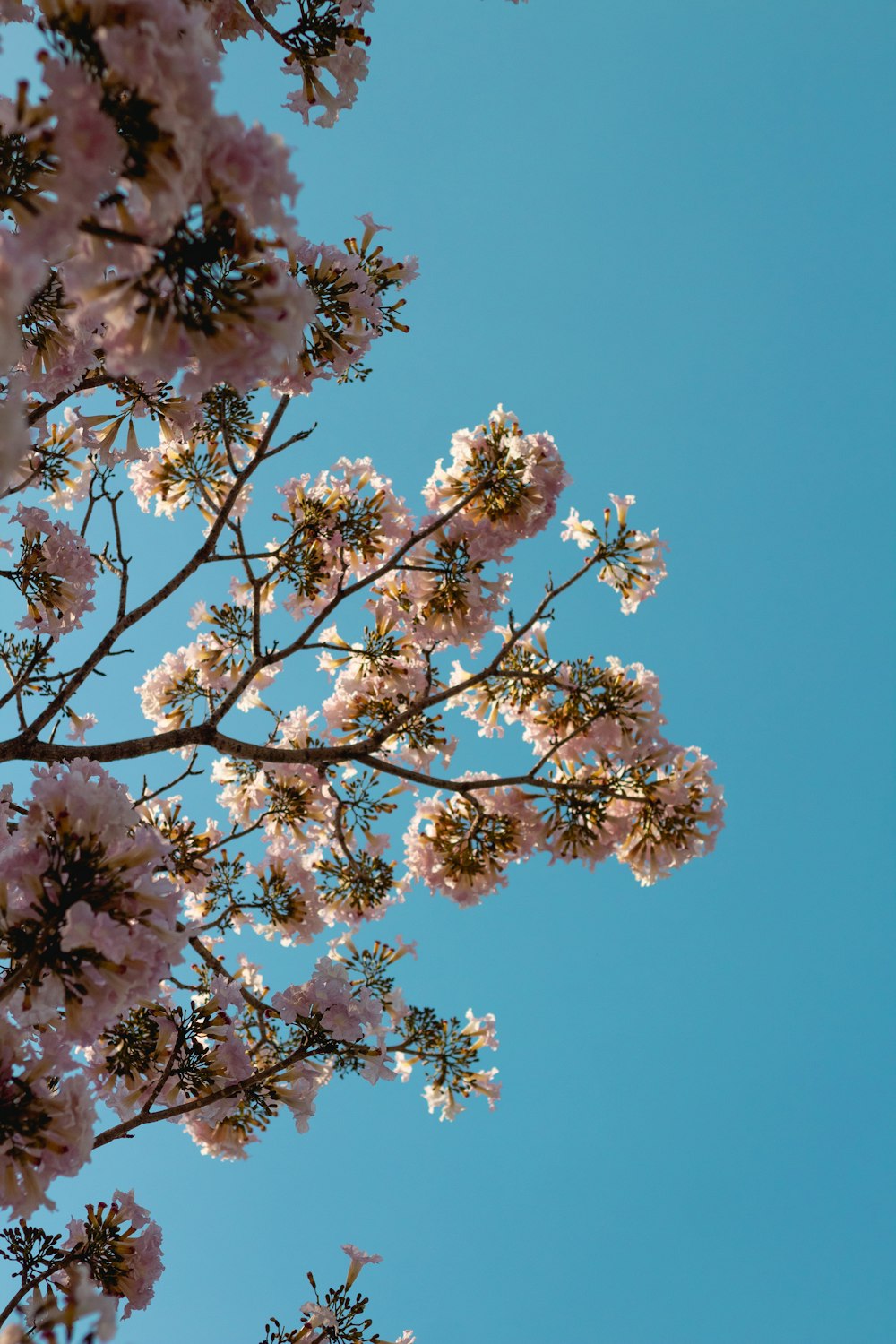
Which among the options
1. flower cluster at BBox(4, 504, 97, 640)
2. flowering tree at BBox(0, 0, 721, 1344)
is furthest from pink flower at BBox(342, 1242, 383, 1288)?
flower cluster at BBox(4, 504, 97, 640)

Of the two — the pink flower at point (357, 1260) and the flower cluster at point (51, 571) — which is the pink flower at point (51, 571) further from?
the pink flower at point (357, 1260)

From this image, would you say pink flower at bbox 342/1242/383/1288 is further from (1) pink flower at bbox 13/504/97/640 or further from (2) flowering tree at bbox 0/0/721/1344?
(1) pink flower at bbox 13/504/97/640

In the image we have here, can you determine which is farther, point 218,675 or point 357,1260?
point 218,675

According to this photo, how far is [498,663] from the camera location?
663 cm

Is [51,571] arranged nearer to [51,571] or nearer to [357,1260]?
[51,571]

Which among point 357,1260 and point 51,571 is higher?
point 51,571

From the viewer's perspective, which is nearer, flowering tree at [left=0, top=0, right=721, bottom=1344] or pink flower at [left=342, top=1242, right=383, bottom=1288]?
flowering tree at [left=0, top=0, right=721, bottom=1344]

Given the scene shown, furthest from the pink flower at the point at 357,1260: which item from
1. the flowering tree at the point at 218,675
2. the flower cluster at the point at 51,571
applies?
the flower cluster at the point at 51,571

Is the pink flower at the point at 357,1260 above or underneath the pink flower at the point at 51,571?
underneath

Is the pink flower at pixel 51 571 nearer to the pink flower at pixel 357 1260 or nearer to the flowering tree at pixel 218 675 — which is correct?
the flowering tree at pixel 218 675

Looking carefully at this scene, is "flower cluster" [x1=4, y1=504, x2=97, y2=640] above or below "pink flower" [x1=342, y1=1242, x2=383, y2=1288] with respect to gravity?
above

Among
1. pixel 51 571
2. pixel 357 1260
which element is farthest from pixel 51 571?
pixel 357 1260

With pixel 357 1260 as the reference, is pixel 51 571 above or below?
above

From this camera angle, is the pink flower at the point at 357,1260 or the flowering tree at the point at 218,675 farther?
the pink flower at the point at 357,1260
